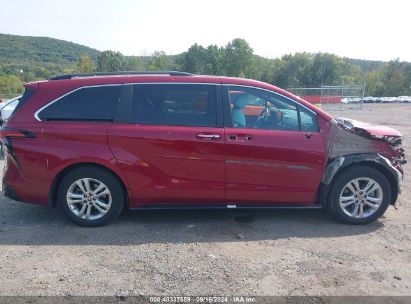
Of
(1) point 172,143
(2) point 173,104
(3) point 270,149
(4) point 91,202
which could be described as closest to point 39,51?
(4) point 91,202

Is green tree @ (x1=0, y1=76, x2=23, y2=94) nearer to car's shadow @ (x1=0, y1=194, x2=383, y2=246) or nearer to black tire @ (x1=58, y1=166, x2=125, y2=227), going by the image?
car's shadow @ (x1=0, y1=194, x2=383, y2=246)

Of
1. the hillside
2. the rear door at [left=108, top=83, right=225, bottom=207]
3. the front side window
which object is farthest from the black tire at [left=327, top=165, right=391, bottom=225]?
the hillside

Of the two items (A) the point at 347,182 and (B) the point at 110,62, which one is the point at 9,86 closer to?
(B) the point at 110,62

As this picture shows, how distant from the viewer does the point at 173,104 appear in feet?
14.9

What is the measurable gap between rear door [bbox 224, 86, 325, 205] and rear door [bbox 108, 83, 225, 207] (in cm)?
16

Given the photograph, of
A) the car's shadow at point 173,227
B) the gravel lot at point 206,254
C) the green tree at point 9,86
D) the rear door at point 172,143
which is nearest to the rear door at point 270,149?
the rear door at point 172,143

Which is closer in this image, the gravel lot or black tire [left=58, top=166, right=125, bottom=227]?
the gravel lot

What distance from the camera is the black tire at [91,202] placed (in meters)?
4.50

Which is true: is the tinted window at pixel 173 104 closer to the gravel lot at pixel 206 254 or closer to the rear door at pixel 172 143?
the rear door at pixel 172 143

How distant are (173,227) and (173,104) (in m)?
1.53

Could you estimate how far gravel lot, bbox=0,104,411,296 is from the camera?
332 centimetres

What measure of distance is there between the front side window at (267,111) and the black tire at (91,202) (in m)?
1.69

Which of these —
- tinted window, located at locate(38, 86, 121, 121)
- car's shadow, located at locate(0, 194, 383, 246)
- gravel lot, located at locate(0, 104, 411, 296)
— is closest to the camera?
gravel lot, located at locate(0, 104, 411, 296)

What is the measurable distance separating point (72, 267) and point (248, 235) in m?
1.96
